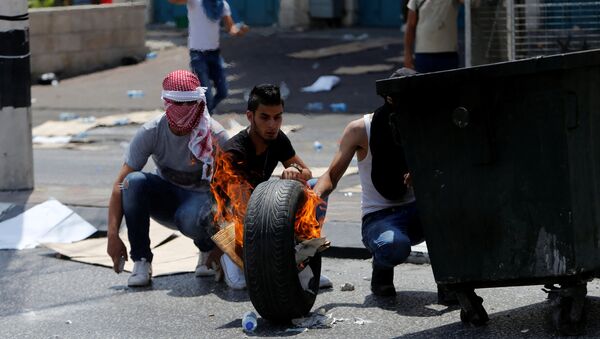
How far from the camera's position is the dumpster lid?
4.90 metres

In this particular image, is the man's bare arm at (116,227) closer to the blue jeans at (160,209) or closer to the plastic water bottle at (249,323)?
the blue jeans at (160,209)

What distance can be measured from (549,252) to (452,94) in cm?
74

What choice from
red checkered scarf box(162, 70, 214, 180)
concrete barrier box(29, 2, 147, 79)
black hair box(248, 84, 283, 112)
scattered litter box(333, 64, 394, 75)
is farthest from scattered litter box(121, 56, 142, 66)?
black hair box(248, 84, 283, 112)

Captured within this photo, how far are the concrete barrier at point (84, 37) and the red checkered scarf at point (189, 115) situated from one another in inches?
388

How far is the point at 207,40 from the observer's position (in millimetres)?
11203

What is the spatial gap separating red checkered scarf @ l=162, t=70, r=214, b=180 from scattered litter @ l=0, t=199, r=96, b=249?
1.60 metres

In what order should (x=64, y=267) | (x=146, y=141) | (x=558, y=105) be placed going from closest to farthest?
(x=558, y=105), (x=146, y=141), (x=64, y=267)

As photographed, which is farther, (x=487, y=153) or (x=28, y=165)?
(x=28, y=165)

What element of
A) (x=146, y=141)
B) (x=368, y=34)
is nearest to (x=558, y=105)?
(x=146, y=141)

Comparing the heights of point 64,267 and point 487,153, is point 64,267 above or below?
below

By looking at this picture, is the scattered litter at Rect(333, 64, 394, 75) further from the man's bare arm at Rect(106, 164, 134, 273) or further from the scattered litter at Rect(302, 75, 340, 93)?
the man's bare arm at Rect(106, 164, 134, 273)

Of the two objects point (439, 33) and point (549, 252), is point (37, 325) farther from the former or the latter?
point (439, 33)

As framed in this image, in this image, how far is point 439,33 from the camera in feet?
33.2

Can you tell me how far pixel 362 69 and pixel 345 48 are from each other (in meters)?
1.31
